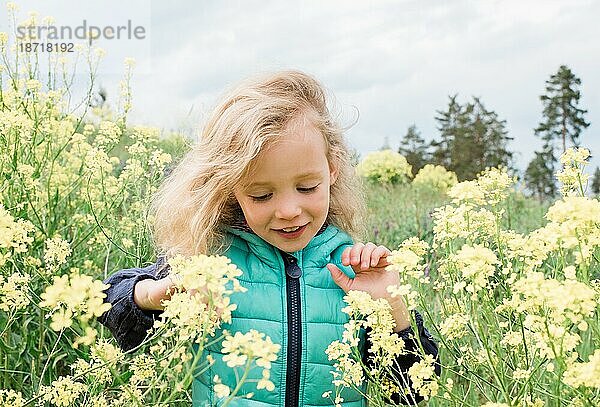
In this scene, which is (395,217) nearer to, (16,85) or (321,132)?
(16,85)

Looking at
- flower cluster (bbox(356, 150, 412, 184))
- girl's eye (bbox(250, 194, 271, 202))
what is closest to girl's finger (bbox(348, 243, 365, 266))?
girl's eye (bbox(250, 194, 271, 202))

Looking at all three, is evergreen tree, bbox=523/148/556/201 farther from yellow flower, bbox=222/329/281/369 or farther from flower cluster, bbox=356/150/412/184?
yellow flower, bbox=222/329/281/369

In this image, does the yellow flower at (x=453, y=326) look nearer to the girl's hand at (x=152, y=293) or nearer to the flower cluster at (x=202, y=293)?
the flower cluster at (x=202, y=293)

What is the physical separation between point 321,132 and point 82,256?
5.05 ft

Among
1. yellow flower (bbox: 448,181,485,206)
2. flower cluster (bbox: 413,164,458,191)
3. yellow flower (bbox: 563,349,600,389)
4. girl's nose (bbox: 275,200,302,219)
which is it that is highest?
flower cluster (bbox: 413,164,458,191)

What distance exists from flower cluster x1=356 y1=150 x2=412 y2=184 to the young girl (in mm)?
7746

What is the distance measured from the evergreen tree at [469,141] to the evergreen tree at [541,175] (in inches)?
18.2

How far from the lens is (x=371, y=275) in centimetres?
216

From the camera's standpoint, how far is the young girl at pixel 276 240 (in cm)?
208

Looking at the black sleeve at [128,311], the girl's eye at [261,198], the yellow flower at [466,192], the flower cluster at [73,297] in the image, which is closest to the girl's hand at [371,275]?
the girl's eye at [261,198]

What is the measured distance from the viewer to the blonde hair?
2145 millimetres

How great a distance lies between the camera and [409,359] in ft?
7.50

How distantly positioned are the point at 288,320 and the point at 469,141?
10.9 m

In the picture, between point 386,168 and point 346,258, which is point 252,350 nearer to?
point 346,258
